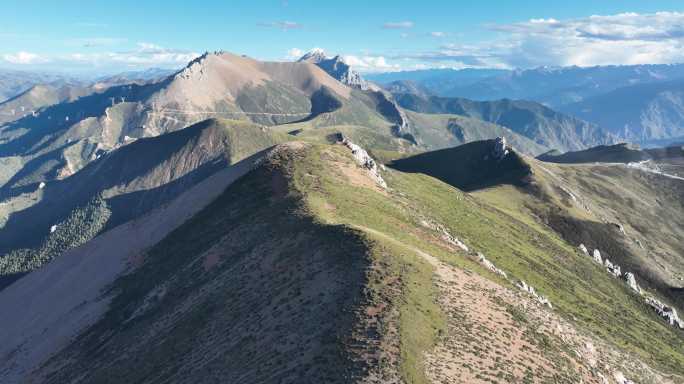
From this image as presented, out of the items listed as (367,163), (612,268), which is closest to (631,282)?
(612,268)

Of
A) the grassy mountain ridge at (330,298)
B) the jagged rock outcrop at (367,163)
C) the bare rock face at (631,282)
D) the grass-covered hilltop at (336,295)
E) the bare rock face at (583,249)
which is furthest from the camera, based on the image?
the bare rock face at (583,249)

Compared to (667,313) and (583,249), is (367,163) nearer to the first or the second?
(583,249)

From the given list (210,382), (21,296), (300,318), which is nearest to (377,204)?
(300,318)

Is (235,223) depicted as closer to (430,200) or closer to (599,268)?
(430,200)

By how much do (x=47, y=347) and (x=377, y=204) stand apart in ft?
273

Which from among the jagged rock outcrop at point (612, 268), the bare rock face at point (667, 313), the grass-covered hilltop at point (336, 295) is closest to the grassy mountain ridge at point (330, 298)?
the grass-covered hilltop at point (336, 295)

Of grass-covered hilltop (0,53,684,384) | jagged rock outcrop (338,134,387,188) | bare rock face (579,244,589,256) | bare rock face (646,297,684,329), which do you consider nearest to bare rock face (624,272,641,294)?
grass-covered hilltop (0,53,684,384)

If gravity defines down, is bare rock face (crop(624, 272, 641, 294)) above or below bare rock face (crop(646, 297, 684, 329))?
above

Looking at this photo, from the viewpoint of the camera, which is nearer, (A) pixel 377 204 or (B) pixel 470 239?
(A) pixel 377 204

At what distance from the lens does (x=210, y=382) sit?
57781mm

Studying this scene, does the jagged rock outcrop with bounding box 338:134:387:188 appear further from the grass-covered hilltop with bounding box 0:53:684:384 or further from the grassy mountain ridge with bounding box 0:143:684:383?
the grassy mountain ridge with bounding box 0:143:684:383

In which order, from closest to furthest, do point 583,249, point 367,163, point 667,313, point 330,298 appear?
point 330,298
point 667,313
point 367,163
point 583,249

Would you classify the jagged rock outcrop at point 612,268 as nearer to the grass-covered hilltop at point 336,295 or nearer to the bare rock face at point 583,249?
the grass-covered hilltop at point 336,295

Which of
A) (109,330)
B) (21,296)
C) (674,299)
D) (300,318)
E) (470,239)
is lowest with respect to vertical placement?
(21,296)
